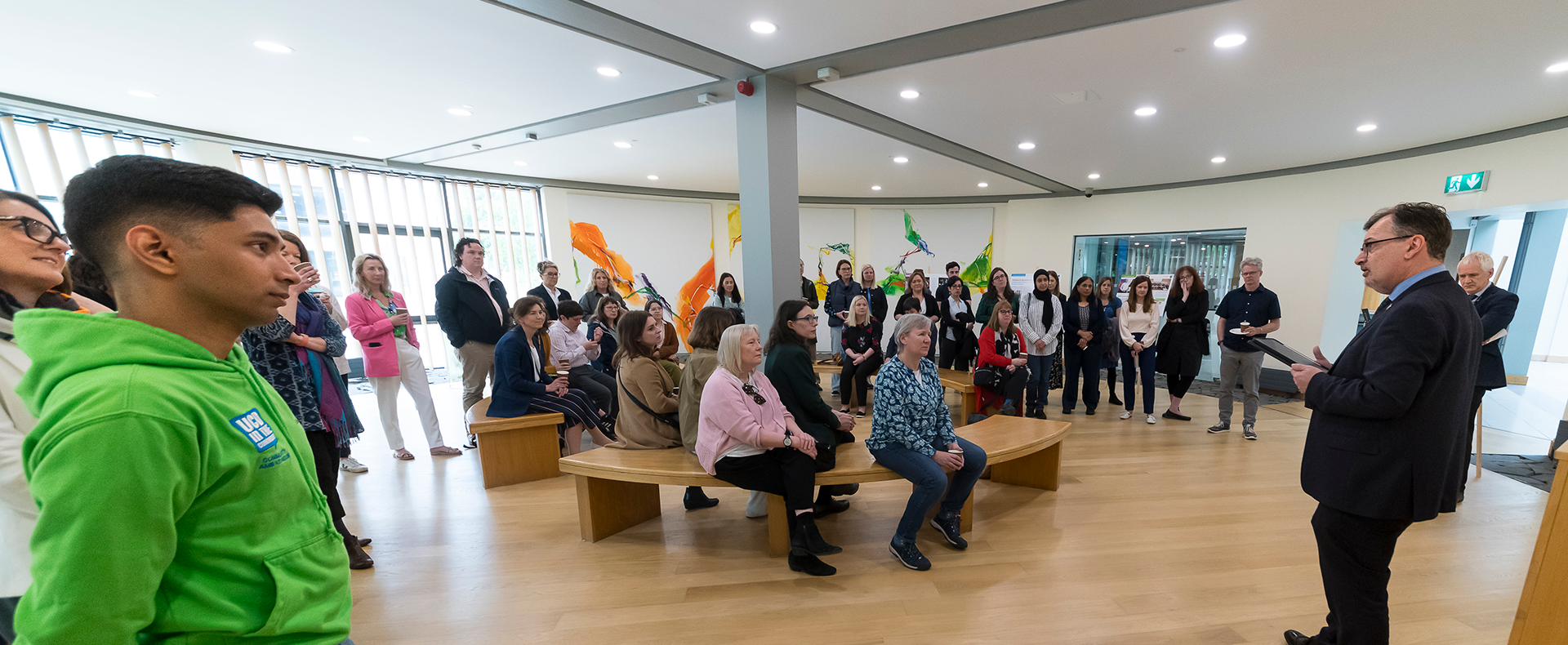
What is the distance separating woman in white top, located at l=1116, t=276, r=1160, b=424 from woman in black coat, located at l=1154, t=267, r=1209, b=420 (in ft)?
0.45

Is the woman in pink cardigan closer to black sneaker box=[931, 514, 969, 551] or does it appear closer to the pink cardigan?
the pink cardigan

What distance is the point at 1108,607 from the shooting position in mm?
2301

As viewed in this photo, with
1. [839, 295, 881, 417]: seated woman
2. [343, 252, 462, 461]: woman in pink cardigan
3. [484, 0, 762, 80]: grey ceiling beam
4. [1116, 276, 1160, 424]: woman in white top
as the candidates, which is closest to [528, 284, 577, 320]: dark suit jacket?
[343, 252, 462, 461]: woman in pink cardigan

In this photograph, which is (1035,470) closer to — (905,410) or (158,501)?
(905,410)

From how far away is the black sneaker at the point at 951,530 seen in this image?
9.18 feet

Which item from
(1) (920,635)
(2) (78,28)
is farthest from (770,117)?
(2) (78,28)

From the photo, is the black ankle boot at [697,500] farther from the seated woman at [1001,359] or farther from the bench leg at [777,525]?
the seated woman at [1001,359]

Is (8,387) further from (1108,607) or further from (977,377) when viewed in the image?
(977,377)

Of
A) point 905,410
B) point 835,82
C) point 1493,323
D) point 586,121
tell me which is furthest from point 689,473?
point 1493,323

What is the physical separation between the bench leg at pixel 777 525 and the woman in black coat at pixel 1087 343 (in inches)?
159

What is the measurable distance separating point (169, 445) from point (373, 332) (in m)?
3.86

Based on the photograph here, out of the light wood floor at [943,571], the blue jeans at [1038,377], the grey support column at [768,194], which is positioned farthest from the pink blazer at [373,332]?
the blue jeans at [1038,377]

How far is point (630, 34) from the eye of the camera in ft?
10.5

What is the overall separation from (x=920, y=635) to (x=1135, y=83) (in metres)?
4.13
